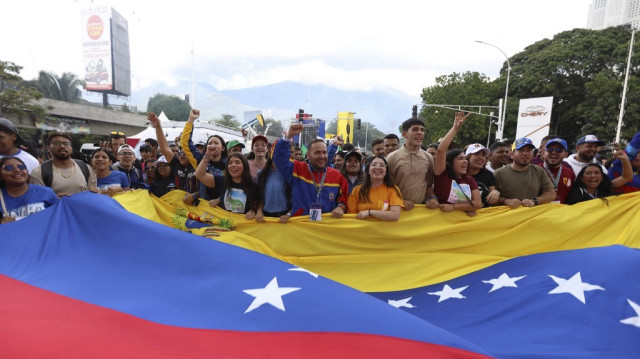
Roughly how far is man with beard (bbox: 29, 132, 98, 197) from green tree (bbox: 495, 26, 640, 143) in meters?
37.0

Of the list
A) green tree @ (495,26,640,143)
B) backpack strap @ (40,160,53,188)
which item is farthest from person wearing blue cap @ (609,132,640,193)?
green tree @ (495,26,640,143)

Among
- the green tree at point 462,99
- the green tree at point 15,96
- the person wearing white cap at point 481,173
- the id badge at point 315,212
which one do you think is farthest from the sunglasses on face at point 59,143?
the green tree at point 462,99

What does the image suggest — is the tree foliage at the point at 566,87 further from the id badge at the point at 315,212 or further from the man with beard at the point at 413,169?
the id badge at the point at 315,212

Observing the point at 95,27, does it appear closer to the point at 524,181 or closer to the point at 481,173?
the point at 481,173

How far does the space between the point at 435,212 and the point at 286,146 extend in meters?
2.06

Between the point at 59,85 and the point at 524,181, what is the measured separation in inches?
2785

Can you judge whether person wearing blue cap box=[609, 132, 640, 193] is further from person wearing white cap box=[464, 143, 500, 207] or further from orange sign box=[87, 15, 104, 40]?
orange sign box=[87, 15, 104, 40]

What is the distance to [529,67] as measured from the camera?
39.2m

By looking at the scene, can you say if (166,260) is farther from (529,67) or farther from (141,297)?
(529,67)

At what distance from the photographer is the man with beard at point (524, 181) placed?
→ 4689 mm

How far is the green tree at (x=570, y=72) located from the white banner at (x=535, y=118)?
3524 mm

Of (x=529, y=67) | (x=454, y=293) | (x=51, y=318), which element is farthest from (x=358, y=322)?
(x=529, y=67)

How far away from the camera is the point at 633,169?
17.1 feet

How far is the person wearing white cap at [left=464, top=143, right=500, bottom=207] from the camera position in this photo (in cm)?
479
